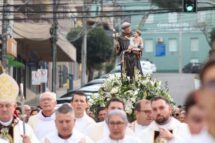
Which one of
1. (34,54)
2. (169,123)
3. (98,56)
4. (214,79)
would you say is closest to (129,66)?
(169,123)

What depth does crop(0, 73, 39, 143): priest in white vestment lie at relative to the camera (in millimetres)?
7004

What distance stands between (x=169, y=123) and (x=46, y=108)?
231 cm

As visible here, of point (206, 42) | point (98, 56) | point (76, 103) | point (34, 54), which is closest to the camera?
point (76, 103)

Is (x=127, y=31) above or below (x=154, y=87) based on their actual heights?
above

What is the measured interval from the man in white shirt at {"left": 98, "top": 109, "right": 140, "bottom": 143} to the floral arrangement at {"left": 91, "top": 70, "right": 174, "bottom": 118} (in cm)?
460

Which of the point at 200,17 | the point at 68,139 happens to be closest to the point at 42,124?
the point at 68,139

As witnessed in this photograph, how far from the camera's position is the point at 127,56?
12133 millimetres

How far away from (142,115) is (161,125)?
89 centimetres

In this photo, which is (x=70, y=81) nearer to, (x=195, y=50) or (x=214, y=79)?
(x=195, y=50)

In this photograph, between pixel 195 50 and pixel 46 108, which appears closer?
pixel 46 108

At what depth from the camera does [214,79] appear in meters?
1.92

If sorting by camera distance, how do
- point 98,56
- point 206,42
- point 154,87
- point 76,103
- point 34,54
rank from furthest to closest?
1. point 206,42
2. point 98,56
3. point 34,54
4. point 154,87
5. point 76,103

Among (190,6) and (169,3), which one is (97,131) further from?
(169,3)

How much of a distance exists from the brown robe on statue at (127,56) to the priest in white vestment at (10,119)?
4266 mm
